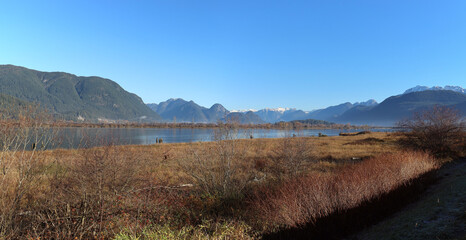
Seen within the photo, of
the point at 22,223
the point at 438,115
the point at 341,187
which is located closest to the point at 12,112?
the point at 22,223

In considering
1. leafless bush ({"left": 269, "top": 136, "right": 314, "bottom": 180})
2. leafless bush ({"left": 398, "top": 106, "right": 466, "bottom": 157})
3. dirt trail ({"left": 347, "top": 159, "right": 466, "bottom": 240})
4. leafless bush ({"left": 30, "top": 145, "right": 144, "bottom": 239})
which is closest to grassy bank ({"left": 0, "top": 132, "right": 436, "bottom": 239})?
leafless bush ({"left": 30, "top": 145, "right": 144, "bottom": 239})

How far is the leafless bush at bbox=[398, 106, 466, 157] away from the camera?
17.6 metres

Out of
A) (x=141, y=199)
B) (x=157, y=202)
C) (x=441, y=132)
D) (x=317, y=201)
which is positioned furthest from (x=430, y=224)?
(x=441, y=132)

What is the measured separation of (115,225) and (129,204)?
1035 millimetres

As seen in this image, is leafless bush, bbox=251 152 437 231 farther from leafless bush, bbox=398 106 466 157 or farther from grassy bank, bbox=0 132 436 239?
leafless bush, bbox=398 106 466 157

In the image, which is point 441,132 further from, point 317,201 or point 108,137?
point 108,137

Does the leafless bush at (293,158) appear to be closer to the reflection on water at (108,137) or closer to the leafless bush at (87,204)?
the reflection on water at (108,137)

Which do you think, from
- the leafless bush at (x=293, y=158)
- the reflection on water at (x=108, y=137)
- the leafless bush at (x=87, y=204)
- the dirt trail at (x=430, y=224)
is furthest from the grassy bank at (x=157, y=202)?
the leafless bush at (x=293, y=158)

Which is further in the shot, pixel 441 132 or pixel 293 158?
pixel 441 132

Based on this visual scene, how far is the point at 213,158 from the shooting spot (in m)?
10.4

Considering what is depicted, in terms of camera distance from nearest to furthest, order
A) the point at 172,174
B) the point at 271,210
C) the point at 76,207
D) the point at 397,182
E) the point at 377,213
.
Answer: the point at 76,207
the point at 377,213
the point at 271,210
the point at 397,182
the point at 172,174

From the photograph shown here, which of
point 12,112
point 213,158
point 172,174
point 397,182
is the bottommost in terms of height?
point 172,174

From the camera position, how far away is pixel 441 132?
58.4ft

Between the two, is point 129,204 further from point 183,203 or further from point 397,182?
point 397,182
